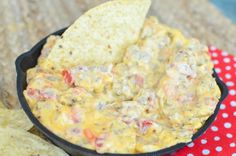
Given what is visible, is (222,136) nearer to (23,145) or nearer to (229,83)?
(229,83)

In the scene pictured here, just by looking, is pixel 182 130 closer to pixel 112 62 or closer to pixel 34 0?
pixel 112 62

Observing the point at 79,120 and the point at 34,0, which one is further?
the point at 34,0

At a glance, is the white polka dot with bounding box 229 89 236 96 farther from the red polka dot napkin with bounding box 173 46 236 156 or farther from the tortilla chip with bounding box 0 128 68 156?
the tortilla chip with bounding box 0 128 68 156

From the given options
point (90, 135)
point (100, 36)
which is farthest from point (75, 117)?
point (100, 36)

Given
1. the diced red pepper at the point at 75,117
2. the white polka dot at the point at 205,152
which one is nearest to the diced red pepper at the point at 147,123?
the diced red pepper at the point at 75,117

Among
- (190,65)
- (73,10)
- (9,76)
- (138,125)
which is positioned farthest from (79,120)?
(73,10)

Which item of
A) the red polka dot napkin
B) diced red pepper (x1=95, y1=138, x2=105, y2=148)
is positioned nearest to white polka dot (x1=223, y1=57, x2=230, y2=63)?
the red polka dot napkin

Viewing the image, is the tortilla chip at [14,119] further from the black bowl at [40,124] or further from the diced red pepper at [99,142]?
the diced red pepper at [99,142]
